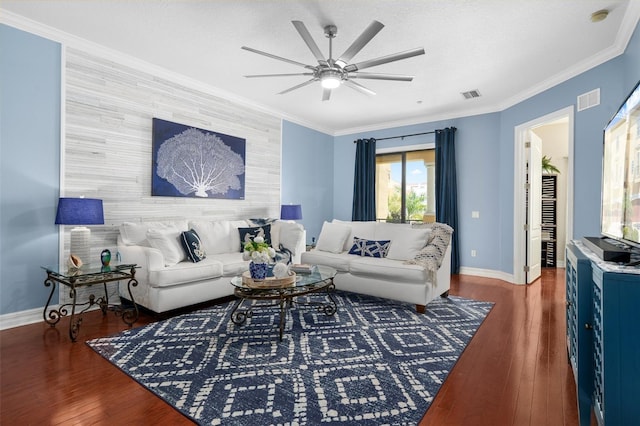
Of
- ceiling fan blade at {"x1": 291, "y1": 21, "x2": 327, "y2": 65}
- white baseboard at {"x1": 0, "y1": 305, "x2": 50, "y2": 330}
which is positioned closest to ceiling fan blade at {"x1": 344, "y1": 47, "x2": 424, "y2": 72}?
ceiling fan blade at {"x1": 291, "y1": 21, "x2": 327, "y2": 65}

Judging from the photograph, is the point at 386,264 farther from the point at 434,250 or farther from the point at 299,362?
the point at 299,362

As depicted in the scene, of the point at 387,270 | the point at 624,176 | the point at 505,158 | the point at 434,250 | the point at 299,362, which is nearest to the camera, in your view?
the point at 624,176

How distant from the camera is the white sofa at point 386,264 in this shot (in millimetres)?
3441

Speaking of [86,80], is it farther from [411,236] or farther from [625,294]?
[625,294]

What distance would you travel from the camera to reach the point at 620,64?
332cm

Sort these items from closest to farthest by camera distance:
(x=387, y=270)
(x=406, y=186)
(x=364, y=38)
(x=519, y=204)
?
(x=364, y=38) → (x=387, y=270) → (x=519, y=204) → (x=406, y=186)

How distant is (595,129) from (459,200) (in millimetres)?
2349

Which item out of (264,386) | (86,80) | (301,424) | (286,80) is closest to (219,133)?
(286,80)

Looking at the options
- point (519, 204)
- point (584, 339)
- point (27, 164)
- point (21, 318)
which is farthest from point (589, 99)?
point (21, 318)

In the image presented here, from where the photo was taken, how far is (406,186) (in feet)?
21.0

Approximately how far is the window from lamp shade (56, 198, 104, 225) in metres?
4.80

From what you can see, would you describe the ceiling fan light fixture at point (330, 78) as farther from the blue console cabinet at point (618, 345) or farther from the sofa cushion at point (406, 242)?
the blue console cabinet at point (618, 345)

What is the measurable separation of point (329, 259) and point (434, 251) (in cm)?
123

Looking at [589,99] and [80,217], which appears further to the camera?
[589,99]
